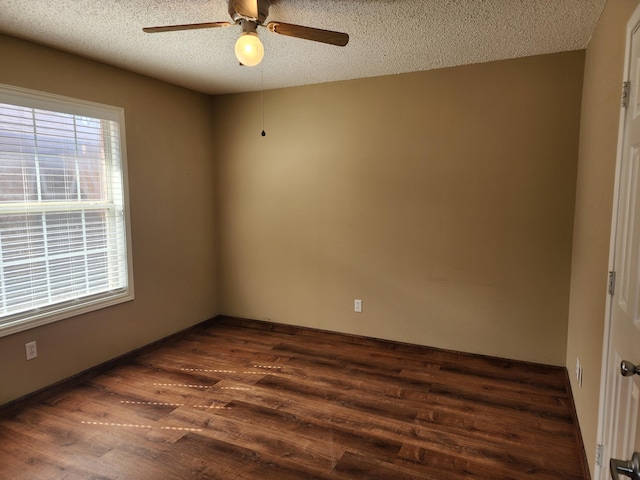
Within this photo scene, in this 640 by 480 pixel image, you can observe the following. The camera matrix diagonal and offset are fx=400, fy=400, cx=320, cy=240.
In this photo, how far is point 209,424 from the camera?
2496 millimetres

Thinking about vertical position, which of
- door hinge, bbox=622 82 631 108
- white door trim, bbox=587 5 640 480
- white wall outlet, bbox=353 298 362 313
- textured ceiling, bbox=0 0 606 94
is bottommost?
white wall outlet, bbox=353 298 362 313

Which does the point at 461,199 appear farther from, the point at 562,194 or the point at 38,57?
the point at 38,57

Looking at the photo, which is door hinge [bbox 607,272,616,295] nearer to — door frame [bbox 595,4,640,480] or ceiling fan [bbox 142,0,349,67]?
door frame [bbox 595,4,640,480]

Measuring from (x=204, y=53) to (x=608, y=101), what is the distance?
2574mm

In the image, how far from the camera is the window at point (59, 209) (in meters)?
2.61

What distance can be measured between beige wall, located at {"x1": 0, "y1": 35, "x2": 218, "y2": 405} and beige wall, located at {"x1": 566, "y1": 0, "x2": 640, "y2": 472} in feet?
11.0

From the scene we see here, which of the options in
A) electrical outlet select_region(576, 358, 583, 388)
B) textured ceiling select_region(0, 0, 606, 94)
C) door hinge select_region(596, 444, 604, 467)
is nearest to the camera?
door hinge select_region(596, 444, 604, 467)

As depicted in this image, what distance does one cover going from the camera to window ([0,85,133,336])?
2.61 meters

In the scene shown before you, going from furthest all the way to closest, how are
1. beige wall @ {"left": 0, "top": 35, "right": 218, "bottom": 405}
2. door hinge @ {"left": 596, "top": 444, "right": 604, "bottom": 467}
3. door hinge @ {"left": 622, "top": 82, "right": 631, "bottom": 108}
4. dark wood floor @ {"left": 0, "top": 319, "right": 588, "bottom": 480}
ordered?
beige wall @ {"left": 0, "top": 35, "right": 218, "bottom": 405} < dark wood floor @ {"left": 0, "top": 319, "right": 588, "bottom": 480} < door hinge @ {"left": 596, "top": 444, "right": 604, "bottom": 467} < door hinge @ {"left": 622, "top": 82, "right": 631, "bottom": 108}

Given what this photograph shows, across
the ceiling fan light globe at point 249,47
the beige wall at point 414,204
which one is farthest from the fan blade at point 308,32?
the beige wall at point 414,204

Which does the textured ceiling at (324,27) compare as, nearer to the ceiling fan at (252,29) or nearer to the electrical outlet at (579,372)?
the ceiling fan at (252,29)

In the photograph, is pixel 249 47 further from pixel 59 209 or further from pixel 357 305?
pixel 357 305

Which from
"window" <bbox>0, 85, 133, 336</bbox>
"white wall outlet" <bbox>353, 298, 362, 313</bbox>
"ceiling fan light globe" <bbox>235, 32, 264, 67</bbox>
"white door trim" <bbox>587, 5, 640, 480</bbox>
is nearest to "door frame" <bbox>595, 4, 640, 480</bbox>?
"white door trim" <bbox>587, 5, 640, 480</bbox>

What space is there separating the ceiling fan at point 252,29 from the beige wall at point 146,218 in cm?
132
